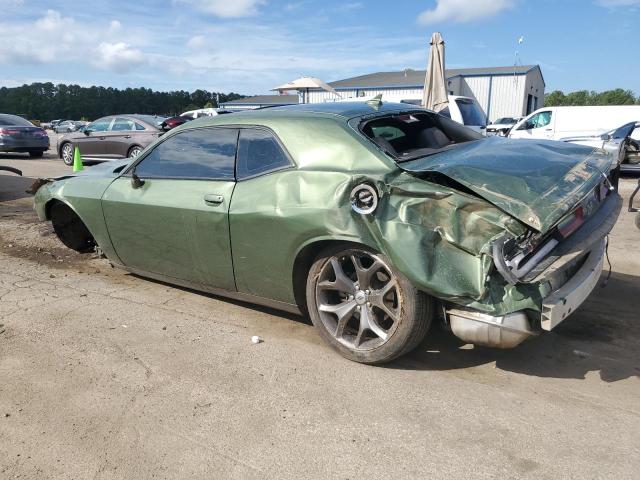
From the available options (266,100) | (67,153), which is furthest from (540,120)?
(266,100)

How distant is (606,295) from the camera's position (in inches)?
171

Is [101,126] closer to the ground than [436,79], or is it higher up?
closer to the ground

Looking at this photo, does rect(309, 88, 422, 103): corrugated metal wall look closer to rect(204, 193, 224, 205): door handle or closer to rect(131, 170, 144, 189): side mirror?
rect(131, 170, 144, 189): side mirror

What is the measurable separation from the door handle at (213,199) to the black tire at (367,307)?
2.80 feet

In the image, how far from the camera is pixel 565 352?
336 cm

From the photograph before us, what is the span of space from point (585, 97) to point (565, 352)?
270ft

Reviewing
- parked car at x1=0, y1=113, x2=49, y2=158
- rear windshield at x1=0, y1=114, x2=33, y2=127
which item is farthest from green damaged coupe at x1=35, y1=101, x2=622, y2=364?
rear windshield at x1=0, y1=114, x2=33, y2=127

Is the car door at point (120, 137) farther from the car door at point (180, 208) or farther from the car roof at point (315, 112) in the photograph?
the car roof at point (315, 112)

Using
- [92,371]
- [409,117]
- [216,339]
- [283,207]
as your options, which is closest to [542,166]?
[409,117]

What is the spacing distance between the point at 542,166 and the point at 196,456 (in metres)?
2.56

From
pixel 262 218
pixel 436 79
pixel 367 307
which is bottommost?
pixel 367 307

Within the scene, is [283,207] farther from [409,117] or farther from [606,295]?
[606,295]

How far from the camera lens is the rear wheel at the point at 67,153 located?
49.9 feet

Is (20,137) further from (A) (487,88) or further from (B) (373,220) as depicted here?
(A) (487,88)
